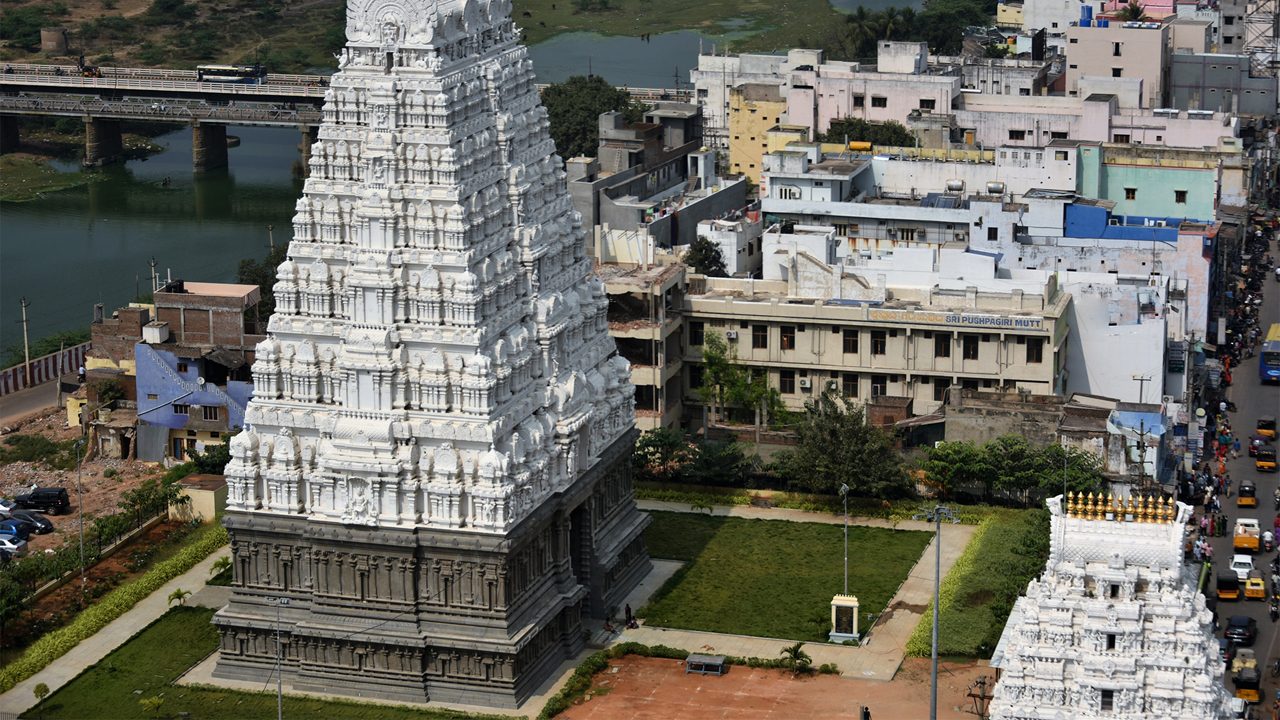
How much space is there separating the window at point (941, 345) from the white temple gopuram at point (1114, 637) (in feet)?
117

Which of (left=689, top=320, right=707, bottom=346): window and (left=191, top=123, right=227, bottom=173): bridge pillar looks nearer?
(left=689, top=320, right=707, bottom=346): window

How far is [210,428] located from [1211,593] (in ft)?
127

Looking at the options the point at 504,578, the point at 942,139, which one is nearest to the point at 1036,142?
the point at 942,139

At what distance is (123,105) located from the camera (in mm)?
173375

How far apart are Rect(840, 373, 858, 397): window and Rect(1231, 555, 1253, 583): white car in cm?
2004

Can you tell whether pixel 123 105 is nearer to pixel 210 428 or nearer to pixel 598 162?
pixel 598 162

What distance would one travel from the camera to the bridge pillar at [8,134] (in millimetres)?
175125

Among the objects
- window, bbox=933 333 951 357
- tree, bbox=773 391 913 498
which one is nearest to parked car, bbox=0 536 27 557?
tree, bbox=773 391 913 498

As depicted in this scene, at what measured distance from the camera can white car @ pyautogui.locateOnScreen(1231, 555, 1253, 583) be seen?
80.1 m

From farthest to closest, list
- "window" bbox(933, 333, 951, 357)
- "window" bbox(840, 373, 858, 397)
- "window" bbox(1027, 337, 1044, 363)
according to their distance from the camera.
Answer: "window" bbox(840, 373, 858, 397) → "window" bbox(933, 333, 951, 357) → "window" bbox(1027, 337, 1044, 363)

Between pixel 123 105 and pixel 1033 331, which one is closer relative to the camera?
pixel 1033 331

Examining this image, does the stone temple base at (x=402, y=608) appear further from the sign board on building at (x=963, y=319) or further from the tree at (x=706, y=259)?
the tree at (x=706, y=259)

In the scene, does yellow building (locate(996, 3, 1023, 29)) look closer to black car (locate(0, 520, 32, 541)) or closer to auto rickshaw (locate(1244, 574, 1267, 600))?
auto rickshaw (locate(1244, 574, 1267, 600))

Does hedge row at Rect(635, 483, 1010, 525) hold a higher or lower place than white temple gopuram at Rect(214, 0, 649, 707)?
lower
